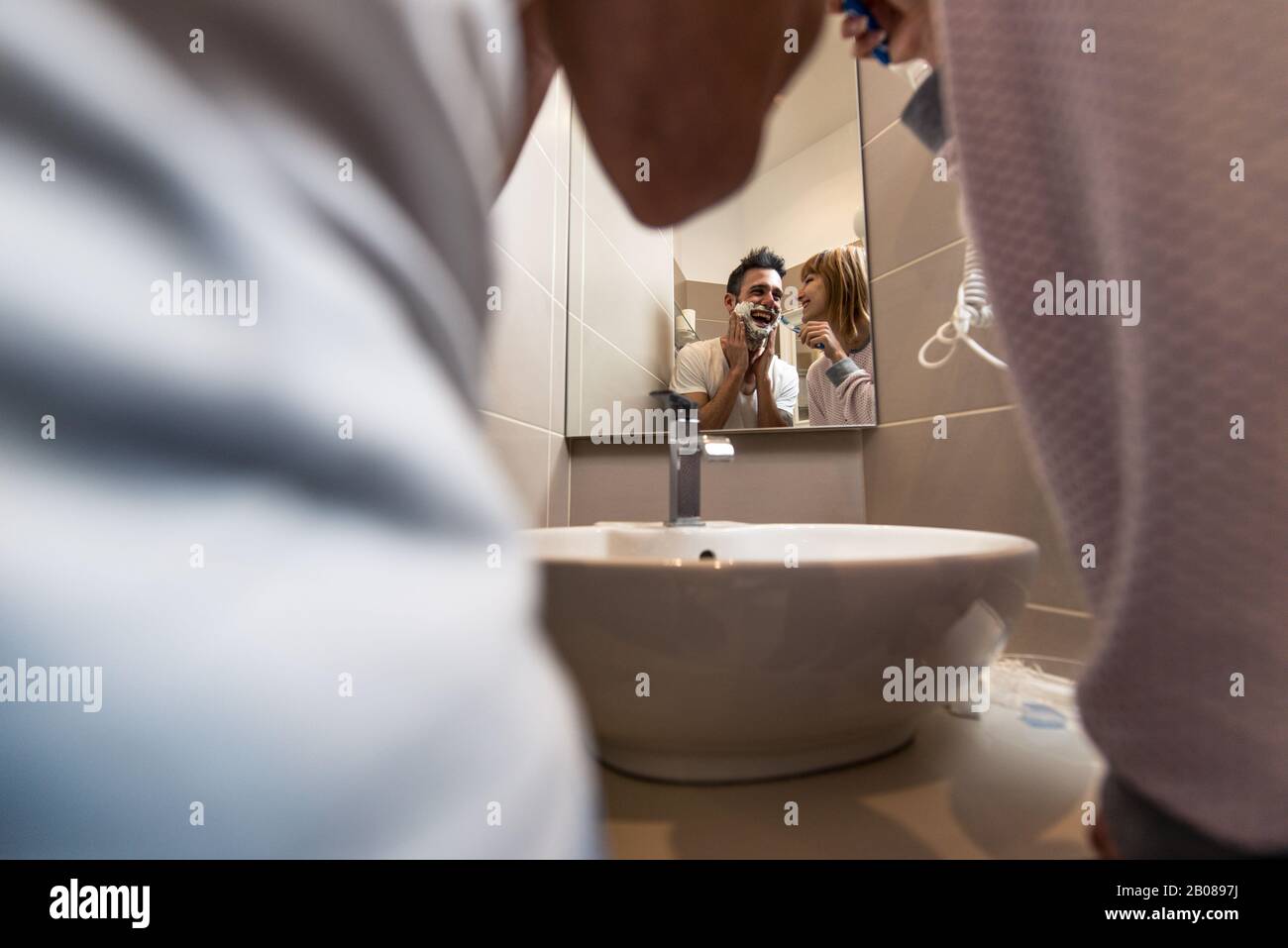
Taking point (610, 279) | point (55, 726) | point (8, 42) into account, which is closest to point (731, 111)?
point (610, 279)

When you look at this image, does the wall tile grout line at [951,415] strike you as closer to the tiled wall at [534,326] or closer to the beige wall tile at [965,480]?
the beige wall tile at [965,480]

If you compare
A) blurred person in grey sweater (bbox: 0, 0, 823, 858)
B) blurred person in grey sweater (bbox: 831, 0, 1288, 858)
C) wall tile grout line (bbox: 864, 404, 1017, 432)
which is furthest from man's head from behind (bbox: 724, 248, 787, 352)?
blurred person in grey sweater (bbox: 0, 0, 823, 858)

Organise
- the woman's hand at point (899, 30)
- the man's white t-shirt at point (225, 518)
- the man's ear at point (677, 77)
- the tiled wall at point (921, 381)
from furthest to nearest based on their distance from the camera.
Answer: the tiled wall at point (921, 381), the man's ear at point (677, 77), the woman's hand at point (899, 30), the man's white t-shirt at point (225, 518)

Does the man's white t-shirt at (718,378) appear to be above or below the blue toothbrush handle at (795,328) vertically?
below

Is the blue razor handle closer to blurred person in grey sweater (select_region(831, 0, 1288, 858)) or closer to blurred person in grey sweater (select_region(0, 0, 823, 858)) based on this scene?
blurred person in grey sweater (select_region(831, 0, 1288, 858))

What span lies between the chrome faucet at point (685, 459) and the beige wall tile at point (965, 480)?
0.30 m

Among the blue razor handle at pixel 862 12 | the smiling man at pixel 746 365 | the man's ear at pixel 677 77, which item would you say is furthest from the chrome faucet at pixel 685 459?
the blue razor handle at pixel 862 12

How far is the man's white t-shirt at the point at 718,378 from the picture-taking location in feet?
2.76

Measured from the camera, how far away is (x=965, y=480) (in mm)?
704

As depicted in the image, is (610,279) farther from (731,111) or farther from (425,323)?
(425,323)

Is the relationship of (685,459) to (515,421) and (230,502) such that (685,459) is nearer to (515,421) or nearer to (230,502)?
(515,421)

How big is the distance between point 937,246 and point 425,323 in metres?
0.79

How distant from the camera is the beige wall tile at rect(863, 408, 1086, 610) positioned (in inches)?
23.9

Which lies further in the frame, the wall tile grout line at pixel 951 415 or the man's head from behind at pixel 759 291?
the man's head from behind at pixel 759 291
